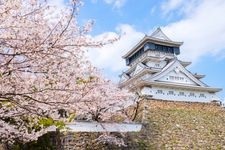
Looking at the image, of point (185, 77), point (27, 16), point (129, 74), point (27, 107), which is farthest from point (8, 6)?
point (129, 74)

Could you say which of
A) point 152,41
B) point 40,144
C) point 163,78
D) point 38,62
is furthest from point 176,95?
point 38,62

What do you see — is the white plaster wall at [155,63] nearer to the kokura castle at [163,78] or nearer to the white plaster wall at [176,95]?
the kokura castle at [163,78]

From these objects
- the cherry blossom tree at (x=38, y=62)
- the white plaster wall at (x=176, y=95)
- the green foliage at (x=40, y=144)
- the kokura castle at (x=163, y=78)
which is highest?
the kokura castle at (x=163, y=78)

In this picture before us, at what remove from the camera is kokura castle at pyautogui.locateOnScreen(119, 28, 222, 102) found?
71.4 feet

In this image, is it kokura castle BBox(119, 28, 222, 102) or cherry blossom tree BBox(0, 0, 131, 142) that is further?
kokura castle BBox(119, 28, 222, 102)

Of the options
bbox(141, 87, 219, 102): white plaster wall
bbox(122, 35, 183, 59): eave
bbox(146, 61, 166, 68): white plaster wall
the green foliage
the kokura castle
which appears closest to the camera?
the green foliage

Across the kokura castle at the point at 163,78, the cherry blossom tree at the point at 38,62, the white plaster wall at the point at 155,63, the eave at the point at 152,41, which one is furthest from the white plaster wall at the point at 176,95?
the cherry blossom tree at the point at 38,62

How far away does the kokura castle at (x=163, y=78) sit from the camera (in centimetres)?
2177

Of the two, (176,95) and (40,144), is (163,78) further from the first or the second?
(40,144)

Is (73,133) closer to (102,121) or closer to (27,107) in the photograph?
(102,121)

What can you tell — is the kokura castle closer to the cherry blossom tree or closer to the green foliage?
the green foliage

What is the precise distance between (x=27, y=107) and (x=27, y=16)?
1076mm

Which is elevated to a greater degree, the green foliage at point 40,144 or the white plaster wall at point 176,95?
the white plaster wall at point 176,95

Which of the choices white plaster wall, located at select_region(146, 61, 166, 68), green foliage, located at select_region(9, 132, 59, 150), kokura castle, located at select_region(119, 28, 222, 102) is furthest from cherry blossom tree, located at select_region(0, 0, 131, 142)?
white plaster wall, located at select_region(146, 61, 166, 68)
